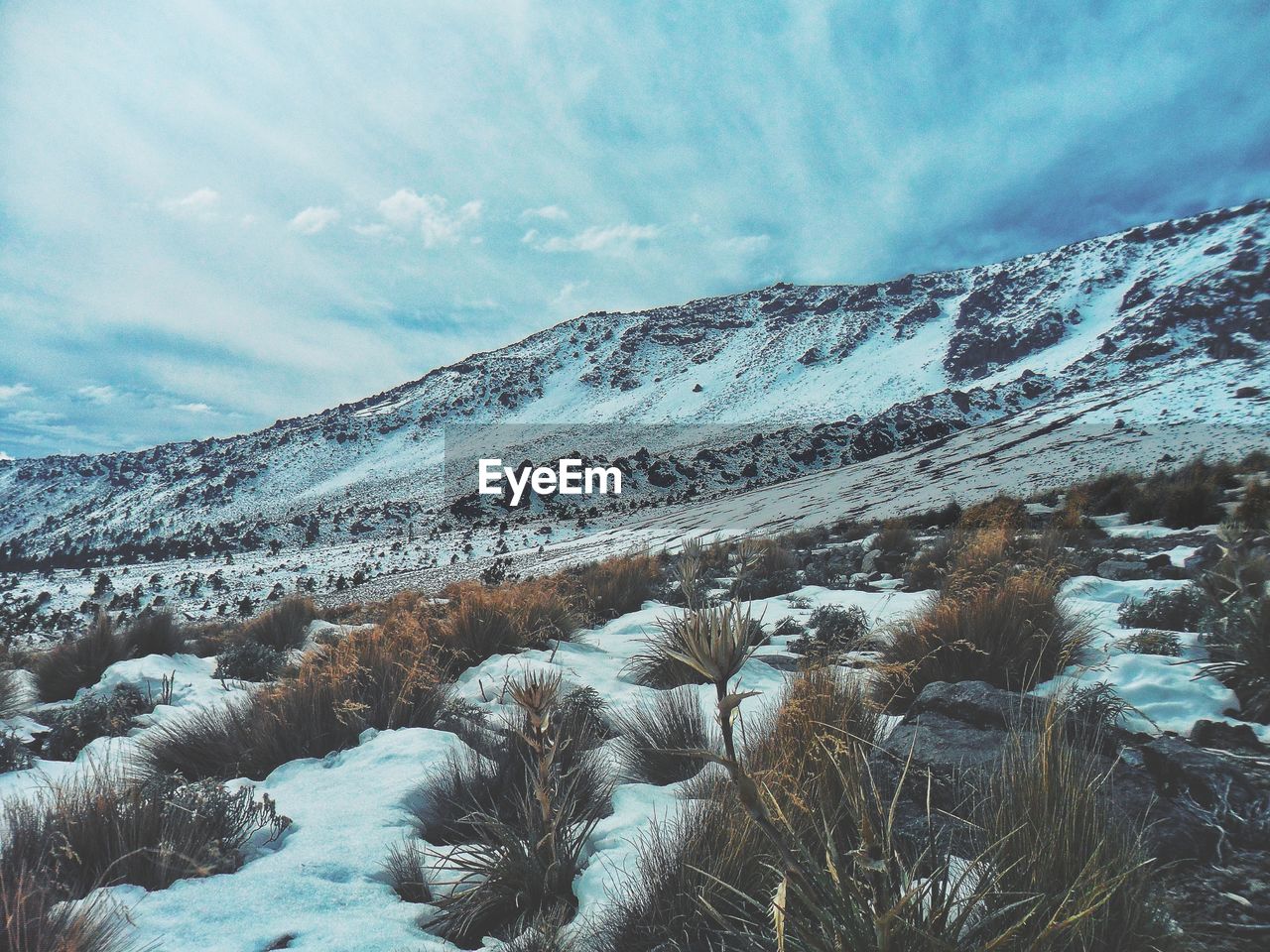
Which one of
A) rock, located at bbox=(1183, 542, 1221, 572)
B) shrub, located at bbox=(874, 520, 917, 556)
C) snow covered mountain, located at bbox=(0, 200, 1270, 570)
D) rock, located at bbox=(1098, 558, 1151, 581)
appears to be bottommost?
rock, located at bbox=(1098, 558, 1151, 581)

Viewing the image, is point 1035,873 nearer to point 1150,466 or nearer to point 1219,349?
point 1150,466

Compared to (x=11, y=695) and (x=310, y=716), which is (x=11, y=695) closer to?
(x=11, y=695)

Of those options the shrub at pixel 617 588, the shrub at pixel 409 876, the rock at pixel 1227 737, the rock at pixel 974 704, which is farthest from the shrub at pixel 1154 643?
the shrub at pixel 617 588

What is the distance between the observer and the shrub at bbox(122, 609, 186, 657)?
6.49 meters

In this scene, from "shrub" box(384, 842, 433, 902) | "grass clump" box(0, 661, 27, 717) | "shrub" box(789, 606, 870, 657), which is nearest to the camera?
"shrub" box(384, 842, 433, 902)

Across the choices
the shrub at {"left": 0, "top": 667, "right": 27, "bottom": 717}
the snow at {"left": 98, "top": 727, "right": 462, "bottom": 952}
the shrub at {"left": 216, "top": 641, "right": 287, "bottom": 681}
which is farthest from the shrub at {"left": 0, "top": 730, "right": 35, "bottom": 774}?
the shrub at {"left": 216, "top": 641, "right": 287, "bottom": 681}

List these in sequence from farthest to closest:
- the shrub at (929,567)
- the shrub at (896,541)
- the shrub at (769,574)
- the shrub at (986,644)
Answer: the shrub at (896,541)
the shrub at (769,574)
the shrub at (929,567)
the shrub at (986,644)

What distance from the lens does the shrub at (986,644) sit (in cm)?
370

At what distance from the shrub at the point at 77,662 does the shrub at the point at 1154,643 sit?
8079 millimetres

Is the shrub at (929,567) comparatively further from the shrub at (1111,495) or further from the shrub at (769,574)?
the shrub at (1111,495)

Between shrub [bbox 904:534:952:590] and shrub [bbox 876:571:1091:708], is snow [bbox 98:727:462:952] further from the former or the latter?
shrub [bbox 904:534:952:590]

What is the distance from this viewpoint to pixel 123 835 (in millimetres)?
2271

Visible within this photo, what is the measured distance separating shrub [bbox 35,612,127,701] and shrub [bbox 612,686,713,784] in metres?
5.11

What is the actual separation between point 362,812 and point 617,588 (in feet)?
19.6
